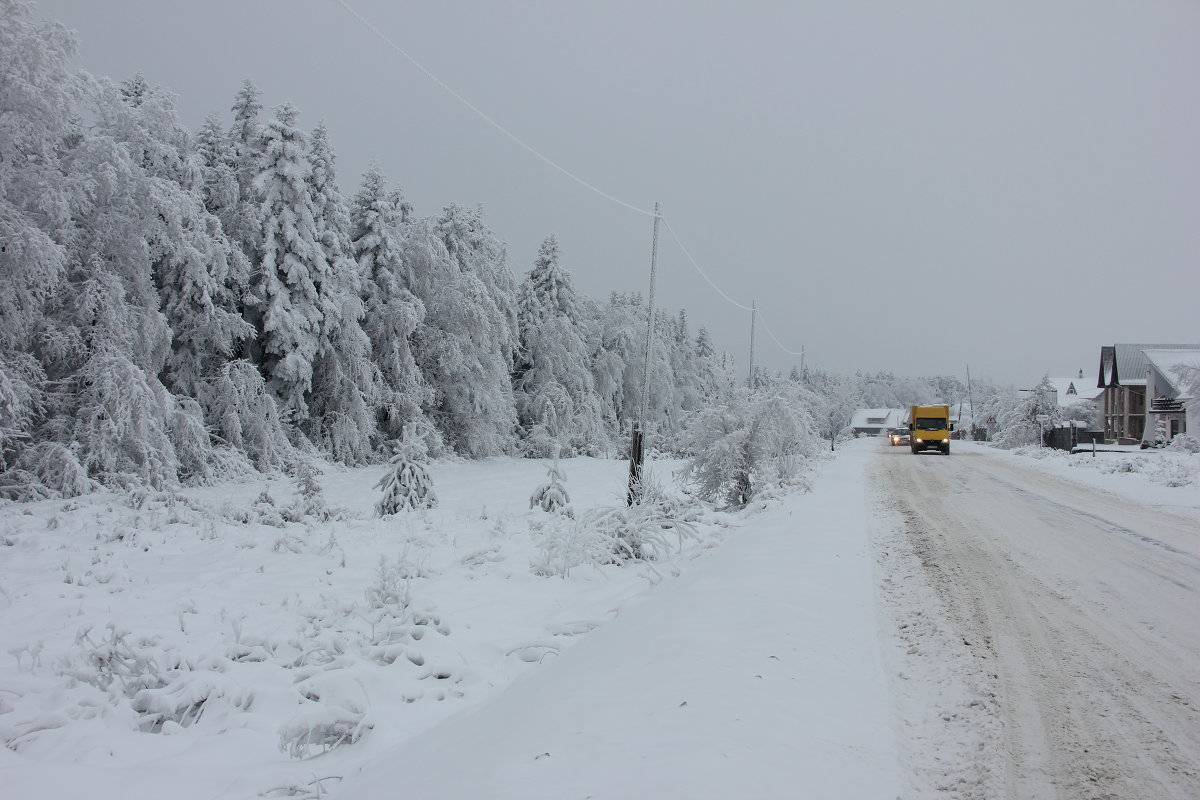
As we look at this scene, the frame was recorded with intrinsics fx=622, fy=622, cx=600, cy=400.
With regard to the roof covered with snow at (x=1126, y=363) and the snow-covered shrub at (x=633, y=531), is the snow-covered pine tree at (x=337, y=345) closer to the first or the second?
the snow-covered shrub at (x=633, y=531)

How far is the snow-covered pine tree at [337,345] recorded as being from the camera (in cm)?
2362

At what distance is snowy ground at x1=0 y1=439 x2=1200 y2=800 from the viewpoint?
2961 millimetres

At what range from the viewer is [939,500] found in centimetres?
1400

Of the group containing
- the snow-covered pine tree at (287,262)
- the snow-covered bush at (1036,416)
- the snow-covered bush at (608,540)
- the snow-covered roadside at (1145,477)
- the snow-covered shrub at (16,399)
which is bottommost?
the snow-covered bush at (608,540)

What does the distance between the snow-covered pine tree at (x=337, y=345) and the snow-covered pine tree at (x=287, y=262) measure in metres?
0.79

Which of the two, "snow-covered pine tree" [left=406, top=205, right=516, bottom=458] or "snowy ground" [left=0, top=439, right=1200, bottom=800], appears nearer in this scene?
"snowy ground" [left=0, top=439, right=1200, bottom=800]

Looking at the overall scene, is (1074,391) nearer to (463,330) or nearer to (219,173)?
(463,330)

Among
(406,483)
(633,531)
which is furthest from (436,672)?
(406,483)

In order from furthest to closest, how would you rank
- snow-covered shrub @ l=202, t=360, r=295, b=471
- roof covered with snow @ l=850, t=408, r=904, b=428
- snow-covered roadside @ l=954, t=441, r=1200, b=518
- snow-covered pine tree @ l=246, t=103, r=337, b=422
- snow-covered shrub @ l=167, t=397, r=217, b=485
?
roof covered with snow @ l=850, t=408, r=904, b=428 < snow-covered pine tree @ l=246, t=103, r=337, b=422 < snow-covered shrub @ l=202, t=360, r=295, b=471 < snow-covered shrub @ l=167, t=397, r=217, b=485 < snow-covered roadside @ l=954, t=441, r=1200, b=518

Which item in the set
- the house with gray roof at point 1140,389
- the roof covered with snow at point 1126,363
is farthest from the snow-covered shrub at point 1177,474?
the roof covered with snow at point 1126,363

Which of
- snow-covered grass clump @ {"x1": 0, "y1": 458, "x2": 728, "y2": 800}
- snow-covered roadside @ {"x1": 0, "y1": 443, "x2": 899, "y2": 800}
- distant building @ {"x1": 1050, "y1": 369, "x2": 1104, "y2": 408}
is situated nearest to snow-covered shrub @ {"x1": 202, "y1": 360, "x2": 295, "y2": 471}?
snow-covered grass clump @ {"x1": 0, "y1": 458, "x2": 728, "y2": 800}

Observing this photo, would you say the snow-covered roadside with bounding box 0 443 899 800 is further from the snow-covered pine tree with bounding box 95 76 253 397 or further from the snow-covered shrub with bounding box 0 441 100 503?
the snow-covered pine tree with bounding box 95 76 253 397

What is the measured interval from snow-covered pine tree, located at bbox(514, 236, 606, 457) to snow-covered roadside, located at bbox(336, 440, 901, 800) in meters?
28.8

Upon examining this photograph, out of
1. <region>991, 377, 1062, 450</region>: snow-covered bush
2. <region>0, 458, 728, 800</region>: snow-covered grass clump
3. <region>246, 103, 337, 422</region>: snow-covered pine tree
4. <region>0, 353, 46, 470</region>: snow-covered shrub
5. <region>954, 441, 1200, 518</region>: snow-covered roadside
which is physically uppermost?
<region>246, 103, 337, 422</region>: snow-covered pine tree
